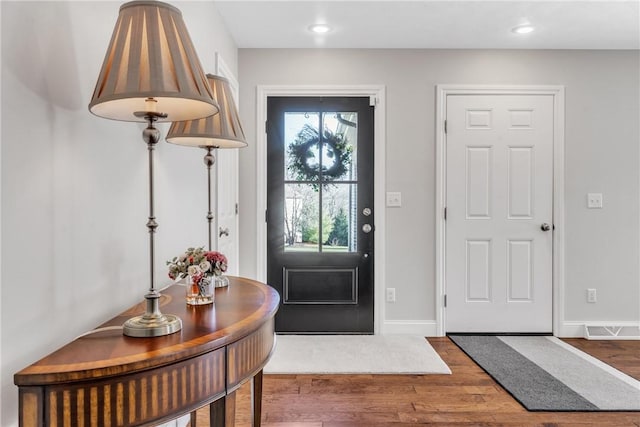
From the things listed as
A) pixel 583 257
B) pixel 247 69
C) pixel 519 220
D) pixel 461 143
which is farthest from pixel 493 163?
pixel 247 69

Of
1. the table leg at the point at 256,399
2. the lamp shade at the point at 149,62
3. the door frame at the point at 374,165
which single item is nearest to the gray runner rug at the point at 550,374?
the door frame at the point at 374,165

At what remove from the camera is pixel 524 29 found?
2.79 meters

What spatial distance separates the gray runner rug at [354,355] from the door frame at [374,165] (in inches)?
10.8

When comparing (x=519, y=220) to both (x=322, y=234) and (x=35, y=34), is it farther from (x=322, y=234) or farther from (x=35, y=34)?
(x=35, y=34)

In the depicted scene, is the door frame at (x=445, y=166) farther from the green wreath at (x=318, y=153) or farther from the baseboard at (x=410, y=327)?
the green wreath at (x=318, y=153)

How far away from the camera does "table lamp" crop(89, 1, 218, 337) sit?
892mm

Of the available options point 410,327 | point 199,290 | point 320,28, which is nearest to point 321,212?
point 410,327

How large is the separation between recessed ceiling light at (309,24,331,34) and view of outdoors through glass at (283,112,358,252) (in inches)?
23.8

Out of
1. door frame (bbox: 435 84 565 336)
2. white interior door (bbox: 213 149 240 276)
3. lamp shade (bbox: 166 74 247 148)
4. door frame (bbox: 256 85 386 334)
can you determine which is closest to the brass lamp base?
lamp shade (bbox: 166 74 247 148)

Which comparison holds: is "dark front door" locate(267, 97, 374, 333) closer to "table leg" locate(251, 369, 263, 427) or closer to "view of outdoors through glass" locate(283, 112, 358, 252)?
"view of outdoors through glass" locate(283, 112, 358, 252)

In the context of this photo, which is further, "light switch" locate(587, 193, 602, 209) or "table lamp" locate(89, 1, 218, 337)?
"light switch" locate(587, 193, 602, 209)

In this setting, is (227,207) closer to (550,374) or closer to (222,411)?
(222,411)

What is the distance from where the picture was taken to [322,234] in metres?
3.15

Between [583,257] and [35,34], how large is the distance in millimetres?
3702
